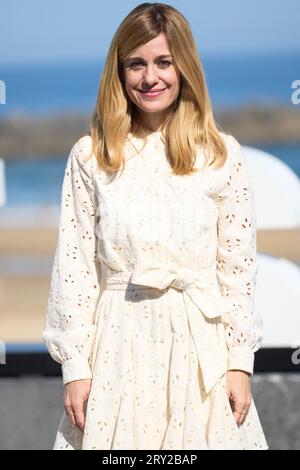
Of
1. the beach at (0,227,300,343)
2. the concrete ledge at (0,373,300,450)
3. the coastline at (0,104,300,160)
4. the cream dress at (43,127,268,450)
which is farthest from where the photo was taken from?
the coastline at (0,104,300,160)

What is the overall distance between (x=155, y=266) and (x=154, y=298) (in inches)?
2.6

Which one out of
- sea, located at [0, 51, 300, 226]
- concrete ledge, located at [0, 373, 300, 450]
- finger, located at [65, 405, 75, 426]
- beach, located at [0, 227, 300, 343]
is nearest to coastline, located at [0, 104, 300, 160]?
sea, located at [0, 51, 300, 226]

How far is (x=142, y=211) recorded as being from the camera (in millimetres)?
2355

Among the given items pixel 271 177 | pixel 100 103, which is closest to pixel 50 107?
pixel 271 177

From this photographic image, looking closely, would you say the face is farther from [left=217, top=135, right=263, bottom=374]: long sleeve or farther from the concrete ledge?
the concrete ledge

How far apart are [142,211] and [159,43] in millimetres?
340

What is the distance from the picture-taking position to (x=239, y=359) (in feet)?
7.83

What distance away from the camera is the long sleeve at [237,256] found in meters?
2.41

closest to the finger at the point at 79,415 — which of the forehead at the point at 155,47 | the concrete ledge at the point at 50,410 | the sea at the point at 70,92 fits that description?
the forehead at the point at 155,47

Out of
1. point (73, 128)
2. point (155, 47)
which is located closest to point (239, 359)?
point (155, 47)

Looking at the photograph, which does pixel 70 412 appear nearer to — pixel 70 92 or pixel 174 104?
pixel 174 104

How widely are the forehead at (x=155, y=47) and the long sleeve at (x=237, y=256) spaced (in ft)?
0.78

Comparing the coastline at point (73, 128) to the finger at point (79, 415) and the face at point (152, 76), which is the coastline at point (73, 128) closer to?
the face at point (152, 76)

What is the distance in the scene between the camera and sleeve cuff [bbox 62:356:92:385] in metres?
2.35
